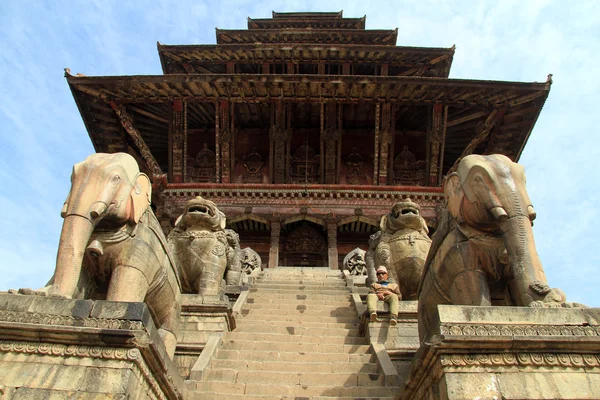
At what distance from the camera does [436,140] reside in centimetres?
2178

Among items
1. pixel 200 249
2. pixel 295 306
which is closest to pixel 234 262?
pixel 295 306

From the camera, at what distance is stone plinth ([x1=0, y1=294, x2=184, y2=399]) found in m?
4.06

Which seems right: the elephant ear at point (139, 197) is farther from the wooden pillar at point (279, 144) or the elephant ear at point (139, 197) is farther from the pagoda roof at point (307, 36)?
the pagoda roof at point (307, 36)

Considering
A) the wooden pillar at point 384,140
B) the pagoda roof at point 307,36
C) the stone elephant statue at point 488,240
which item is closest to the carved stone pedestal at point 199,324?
the stone elephant statue at point 488,240

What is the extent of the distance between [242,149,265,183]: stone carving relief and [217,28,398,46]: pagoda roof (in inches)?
334

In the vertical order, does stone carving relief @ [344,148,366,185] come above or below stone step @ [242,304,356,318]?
above

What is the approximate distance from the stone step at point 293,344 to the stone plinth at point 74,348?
350 centimetres

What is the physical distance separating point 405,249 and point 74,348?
21.5 feet

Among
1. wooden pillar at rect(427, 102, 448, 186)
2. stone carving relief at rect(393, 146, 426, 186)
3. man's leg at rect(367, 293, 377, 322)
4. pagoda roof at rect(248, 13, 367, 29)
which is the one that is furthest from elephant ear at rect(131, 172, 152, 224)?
pagoda roof at rect(248, 13, 367, 29)

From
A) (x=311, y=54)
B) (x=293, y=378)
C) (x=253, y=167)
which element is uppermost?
(x=311, y=54)

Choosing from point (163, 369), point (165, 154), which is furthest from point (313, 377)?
point (165, 154)

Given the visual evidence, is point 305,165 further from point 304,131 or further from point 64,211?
point 64,211

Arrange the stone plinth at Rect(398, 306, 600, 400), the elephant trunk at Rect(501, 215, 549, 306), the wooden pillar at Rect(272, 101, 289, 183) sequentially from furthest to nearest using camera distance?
the wooden pillar at Rect(272, 101, 289, 183) < the elephant trunk at Rect(501, 215, 549, 306) < the stone plinth at Rect(398, 306, 600, 400)

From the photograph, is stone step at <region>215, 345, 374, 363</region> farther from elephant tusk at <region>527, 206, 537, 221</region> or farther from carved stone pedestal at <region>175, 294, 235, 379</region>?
elephant tusk at <region>527, 206, 537, 221</region>
